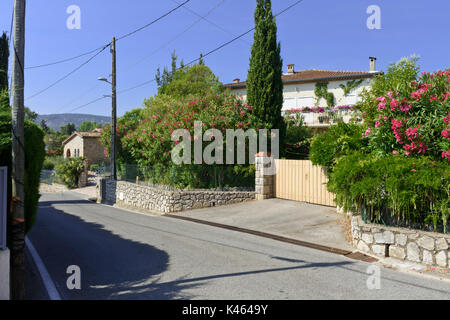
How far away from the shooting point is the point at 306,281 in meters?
5.80

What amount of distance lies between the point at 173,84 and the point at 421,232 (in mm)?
28807

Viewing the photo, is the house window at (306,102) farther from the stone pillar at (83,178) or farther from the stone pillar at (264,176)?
the stone pillar at (83,178)

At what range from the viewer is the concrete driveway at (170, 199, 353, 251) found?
9.34 m

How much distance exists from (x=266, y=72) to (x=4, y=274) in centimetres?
1526

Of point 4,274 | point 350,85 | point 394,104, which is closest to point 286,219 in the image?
point 394,104

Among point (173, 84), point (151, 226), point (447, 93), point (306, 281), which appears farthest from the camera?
point (173, 84)

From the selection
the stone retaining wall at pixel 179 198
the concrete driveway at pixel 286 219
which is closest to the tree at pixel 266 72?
the stone retaining wall at pixel 179 198

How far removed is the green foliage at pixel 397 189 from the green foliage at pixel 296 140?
8.87 meters

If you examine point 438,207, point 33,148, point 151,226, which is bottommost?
point 151,226

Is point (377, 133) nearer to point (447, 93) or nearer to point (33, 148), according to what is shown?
point (447, 93)

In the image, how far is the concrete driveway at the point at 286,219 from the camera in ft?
30.6

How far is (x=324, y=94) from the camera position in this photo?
95.9 ft
